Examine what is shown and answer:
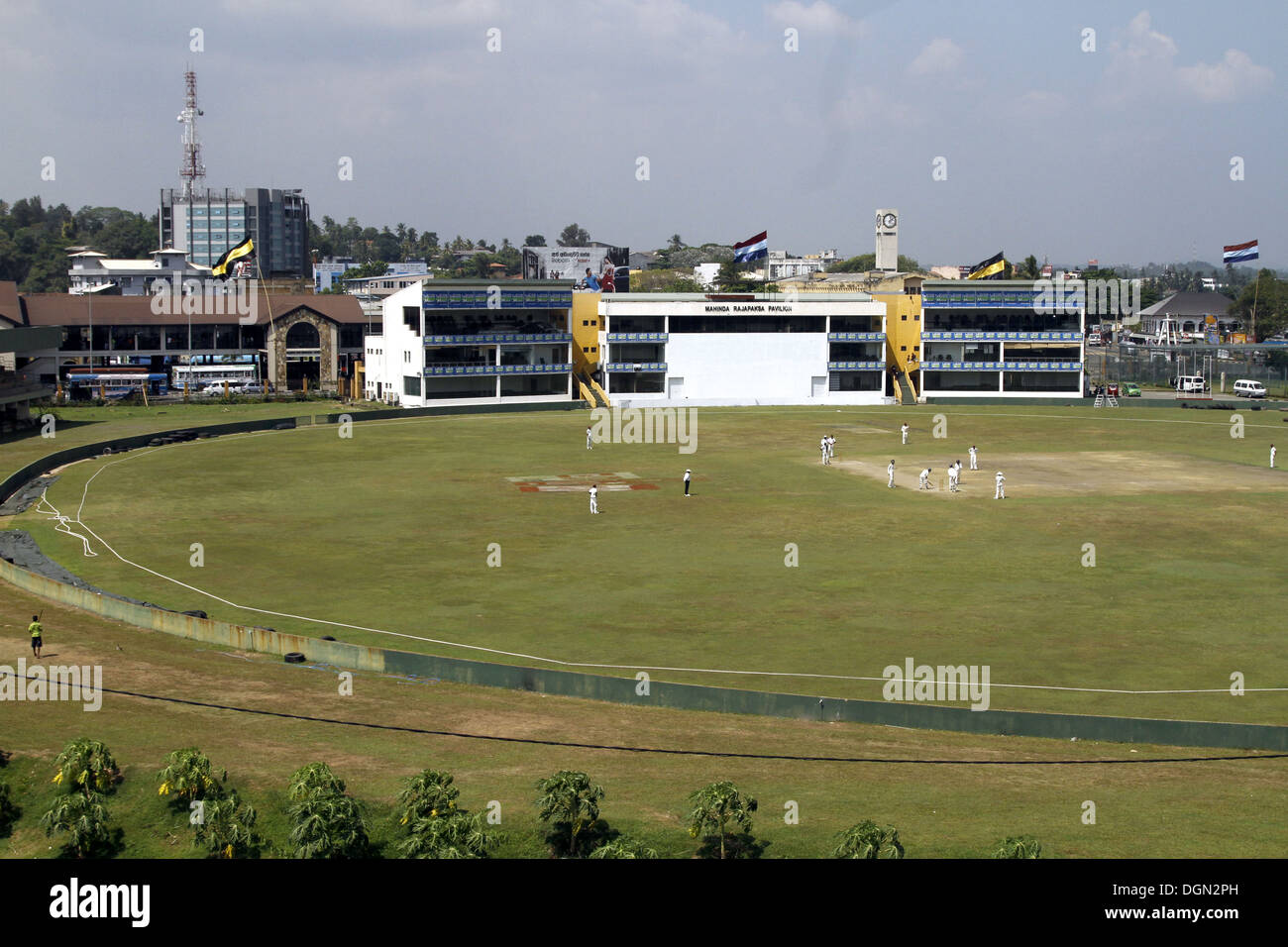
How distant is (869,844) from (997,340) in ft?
356

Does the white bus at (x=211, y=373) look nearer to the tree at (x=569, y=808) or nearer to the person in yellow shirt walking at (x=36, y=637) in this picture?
the person in yellow shirt walking at (x=36, y=637)

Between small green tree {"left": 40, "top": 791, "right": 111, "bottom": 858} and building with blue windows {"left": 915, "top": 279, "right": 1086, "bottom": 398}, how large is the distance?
10500 centimetres

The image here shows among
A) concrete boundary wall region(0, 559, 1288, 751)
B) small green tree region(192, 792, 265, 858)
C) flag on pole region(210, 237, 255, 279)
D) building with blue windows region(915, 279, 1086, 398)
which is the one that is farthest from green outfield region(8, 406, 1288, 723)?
building with blue windows region(915, 279, 1086, 398)

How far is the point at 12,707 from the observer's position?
28750mm

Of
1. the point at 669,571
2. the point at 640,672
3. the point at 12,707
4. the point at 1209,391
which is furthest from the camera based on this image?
the point at 1209,391

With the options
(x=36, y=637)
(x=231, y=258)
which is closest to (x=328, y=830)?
(x=36, y=637)

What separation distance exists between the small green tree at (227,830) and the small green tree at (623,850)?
599 cm

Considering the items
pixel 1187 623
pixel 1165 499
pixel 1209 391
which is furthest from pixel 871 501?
pixel 1209 391

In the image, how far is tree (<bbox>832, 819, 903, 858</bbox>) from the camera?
19.5 meters

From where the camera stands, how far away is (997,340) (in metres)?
122

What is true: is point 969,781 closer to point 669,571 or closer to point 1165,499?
point 669,571

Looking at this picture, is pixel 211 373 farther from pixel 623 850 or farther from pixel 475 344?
pixel 623 850

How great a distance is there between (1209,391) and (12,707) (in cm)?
12055

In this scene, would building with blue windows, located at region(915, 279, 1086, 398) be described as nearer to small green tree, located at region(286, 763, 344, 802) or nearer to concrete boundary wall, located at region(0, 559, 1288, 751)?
concrete boundary wall, located at region(0, 559, 1288, 751)
